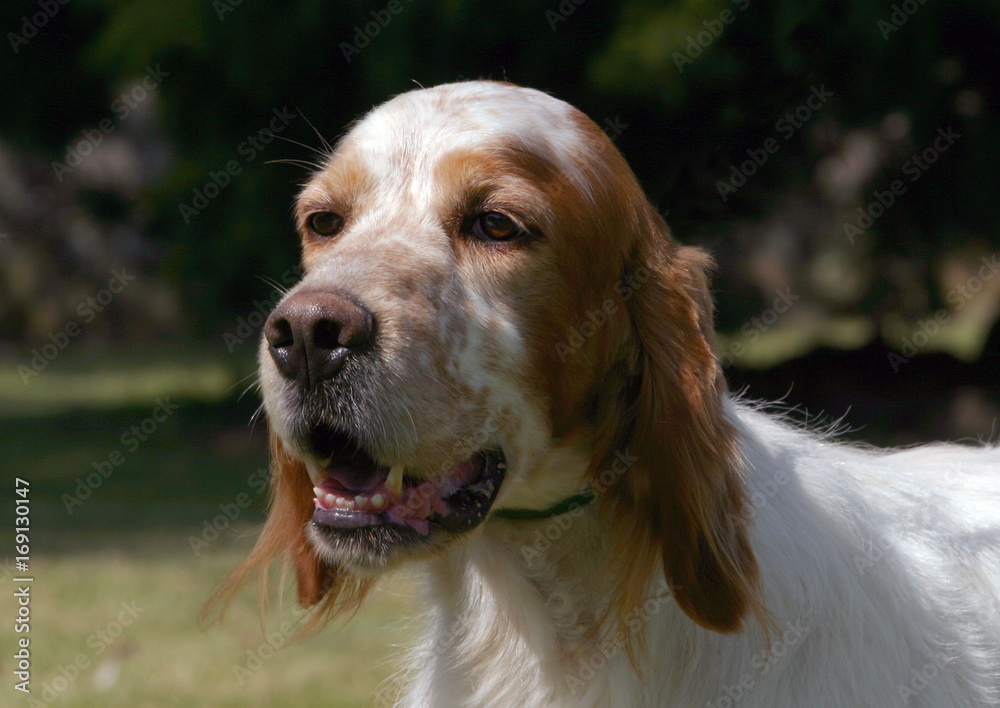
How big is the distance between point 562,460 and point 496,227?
544 mm

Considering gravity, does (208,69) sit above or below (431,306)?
below

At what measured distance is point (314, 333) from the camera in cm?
214

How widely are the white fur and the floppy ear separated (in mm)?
262

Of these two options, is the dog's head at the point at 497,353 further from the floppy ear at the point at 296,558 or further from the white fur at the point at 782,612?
the floppy ear at the point at 296,558

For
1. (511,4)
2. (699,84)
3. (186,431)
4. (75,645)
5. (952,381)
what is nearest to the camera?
(75,645)

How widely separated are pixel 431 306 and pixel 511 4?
19.2ft

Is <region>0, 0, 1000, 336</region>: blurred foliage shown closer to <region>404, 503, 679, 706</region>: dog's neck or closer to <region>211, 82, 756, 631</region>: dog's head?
<region>211, 82, 756, 631</region>: dog's head

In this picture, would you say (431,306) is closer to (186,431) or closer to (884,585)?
(884,585)

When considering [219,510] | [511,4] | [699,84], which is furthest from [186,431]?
[699,84]

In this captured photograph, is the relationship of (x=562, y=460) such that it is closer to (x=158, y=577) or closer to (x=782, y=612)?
(x=782, y=612)

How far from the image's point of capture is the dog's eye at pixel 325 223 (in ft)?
8.52

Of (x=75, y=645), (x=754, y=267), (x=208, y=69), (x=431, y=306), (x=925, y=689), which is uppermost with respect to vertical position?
(x=431, y=306)

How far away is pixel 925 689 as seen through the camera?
243 cm

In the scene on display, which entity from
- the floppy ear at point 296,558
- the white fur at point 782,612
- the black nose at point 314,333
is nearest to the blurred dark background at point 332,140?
the floppy ear at point 296,558
